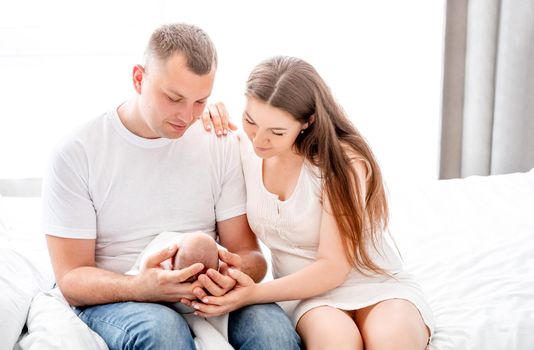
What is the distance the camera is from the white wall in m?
3.15

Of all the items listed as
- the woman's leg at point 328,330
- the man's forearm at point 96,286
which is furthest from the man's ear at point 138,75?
the woman's leg at point 328,330

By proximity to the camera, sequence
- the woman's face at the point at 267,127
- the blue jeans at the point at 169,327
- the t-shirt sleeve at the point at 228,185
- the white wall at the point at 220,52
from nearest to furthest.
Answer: the blue jeans at the point at 169,327, the woman's face at the point at 267,127, the t-shirt sleeve at the point at 228,185, the white wall at the point at 220,52

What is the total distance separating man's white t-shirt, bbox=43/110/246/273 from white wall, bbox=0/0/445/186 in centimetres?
137

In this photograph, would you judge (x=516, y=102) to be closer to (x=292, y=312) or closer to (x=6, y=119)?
(x=292, y=312)

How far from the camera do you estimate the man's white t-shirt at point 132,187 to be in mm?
1762

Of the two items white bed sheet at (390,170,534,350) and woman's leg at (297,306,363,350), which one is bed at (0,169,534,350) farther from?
woman's leg at (297,306,363,350)

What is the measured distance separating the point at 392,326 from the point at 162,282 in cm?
54

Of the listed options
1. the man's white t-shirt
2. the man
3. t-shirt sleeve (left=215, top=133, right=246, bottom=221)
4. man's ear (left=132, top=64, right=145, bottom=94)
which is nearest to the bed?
the man

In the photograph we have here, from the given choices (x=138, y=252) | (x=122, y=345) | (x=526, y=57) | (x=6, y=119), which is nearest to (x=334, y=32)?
(x=526, y=57)

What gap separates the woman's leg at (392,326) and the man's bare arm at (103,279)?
0.43 m

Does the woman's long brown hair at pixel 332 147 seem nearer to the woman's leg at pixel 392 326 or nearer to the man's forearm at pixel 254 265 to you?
the woman's leg at pixel 392 326

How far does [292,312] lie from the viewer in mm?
1779

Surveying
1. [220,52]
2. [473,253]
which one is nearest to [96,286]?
[473,253]

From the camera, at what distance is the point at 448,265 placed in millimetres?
2074
